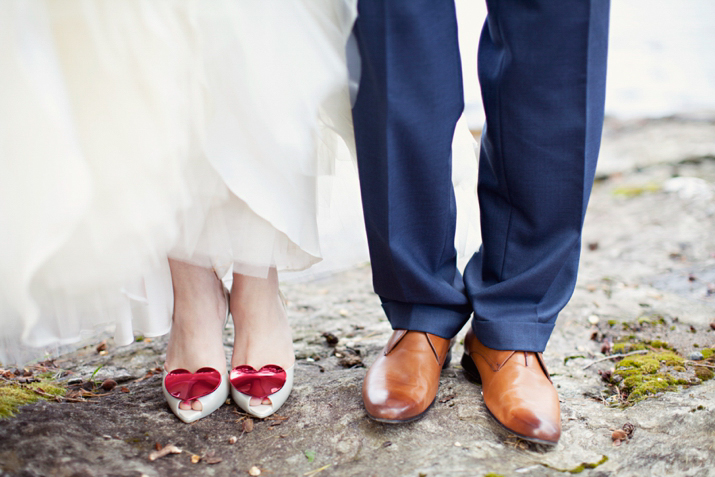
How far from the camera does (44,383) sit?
124 cm

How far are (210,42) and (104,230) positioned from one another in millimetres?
362

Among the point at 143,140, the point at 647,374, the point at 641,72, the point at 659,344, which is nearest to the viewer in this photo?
the point at 143,140

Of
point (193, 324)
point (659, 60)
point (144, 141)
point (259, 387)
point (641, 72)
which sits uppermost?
point (144, 141)

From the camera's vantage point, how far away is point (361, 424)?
1.11 meters

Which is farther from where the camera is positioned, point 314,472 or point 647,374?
point 647,374

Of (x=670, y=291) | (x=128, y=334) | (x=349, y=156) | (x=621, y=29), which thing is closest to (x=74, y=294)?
(x=128, y=334)

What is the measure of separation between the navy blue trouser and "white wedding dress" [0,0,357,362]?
0.12 meters

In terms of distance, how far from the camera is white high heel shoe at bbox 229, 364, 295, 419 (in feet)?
3.70

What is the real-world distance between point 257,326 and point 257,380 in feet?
0.41

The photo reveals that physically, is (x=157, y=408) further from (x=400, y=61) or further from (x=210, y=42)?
(x=400, y=61)

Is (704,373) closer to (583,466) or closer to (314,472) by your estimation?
(583,466)

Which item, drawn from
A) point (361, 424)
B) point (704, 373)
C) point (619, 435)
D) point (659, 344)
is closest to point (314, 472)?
point (361, 424)

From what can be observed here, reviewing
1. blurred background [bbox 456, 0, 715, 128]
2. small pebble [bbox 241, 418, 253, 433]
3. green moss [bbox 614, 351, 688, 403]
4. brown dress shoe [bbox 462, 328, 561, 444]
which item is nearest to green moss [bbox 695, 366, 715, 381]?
green moss [bbox 614, 351, 688, 403]

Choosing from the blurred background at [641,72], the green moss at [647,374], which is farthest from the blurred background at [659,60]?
the green moss at [647,374]
